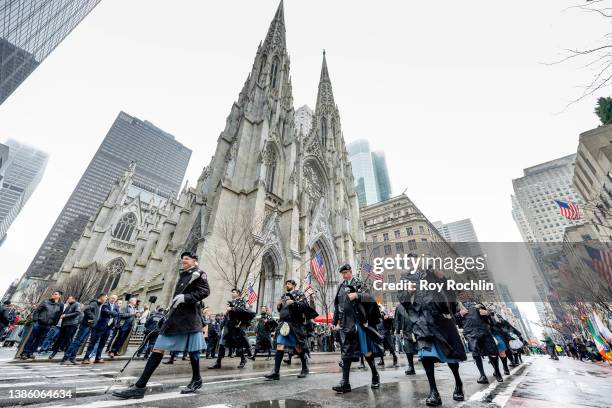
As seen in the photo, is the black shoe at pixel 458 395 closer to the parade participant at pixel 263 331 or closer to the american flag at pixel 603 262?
the parade participant at pixel 263 331

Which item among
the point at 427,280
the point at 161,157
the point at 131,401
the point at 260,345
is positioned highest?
the point at 161,157

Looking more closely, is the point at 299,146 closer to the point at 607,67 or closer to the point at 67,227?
the point at 607,67

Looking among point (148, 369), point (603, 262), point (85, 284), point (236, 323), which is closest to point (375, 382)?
point (148, 369)

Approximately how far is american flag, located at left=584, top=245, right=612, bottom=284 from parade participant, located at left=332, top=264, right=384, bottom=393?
1673cm

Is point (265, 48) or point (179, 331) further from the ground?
point (265, 48)

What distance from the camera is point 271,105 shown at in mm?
28422

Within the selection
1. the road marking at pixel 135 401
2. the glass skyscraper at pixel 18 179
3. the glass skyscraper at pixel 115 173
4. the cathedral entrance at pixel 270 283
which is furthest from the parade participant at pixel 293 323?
the glass skyscraper at pixel 18 179

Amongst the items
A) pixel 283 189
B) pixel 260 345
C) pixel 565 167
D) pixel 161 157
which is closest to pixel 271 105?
pixel 283 189

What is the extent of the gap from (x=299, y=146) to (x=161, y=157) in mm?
122171

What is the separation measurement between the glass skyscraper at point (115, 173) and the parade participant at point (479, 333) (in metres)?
76.1

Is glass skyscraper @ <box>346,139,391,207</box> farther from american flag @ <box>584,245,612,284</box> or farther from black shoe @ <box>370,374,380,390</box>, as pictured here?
black shoe @ <box>370,374,380,390</box>

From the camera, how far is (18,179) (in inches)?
4860

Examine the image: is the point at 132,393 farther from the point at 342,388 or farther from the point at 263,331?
the point at 263,331

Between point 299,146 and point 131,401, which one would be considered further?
point 299,146
